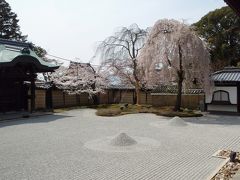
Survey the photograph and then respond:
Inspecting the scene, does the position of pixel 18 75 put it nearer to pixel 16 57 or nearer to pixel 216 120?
pixel 16 57

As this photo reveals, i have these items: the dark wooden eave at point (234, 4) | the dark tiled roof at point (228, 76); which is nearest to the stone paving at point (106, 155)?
the dark wooden eave at point (234, 4)

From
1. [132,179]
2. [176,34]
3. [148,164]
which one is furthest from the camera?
[176,34]

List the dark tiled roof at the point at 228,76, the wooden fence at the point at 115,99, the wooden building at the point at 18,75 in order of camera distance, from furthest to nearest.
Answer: the wooden fence at the point at 115,99 → the dark tiled roof at the point at 228,76 → the wooden building at the point at 18,75

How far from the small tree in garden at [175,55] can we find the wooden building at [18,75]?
6893mm

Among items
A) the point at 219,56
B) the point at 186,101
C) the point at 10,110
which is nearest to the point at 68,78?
the point at 10,110

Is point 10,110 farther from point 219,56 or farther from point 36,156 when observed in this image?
point 219,56

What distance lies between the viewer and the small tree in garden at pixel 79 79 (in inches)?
1037

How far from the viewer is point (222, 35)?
101 ft

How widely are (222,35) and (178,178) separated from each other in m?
27.6

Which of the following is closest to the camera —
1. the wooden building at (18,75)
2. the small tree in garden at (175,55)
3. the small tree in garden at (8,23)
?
the wooden building at (18,75)

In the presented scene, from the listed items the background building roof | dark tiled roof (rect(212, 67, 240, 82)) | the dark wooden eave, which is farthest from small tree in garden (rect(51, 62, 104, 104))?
the dark wooden eave

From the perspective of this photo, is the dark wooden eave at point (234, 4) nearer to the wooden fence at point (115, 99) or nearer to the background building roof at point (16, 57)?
the background building roof at point (16, 57)

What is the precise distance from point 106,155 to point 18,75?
13.4 m

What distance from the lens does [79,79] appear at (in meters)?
27.3
